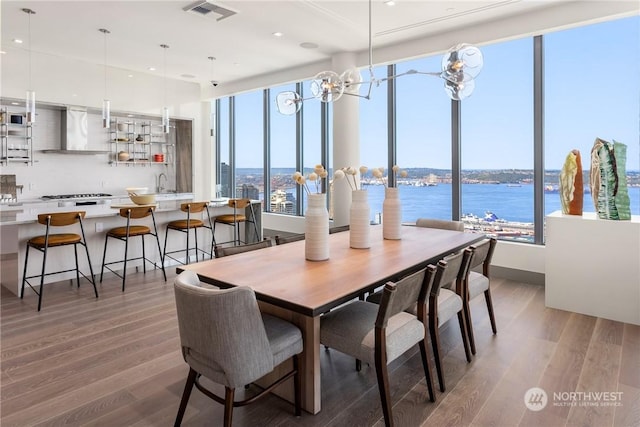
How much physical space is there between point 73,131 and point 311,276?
5902mm

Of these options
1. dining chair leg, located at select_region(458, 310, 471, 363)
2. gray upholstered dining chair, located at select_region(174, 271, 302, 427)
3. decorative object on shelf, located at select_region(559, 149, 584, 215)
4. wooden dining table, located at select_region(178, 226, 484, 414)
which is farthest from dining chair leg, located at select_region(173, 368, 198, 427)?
decorative object on shelf, located at select_region(559, 149, 584, 215)

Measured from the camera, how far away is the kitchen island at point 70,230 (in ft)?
13.5

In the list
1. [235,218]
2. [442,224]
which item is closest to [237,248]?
[442,224]

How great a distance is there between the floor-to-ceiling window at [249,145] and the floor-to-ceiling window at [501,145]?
4.02m

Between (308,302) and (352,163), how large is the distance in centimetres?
423

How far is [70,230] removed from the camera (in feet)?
14.7

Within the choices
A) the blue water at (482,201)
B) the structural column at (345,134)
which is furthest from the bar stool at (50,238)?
the structural column at (345,134)

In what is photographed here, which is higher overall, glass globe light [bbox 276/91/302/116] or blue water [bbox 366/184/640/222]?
glass globe light [bbox 276/91/302/116]

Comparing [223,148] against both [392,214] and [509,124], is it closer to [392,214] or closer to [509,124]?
[509,124]

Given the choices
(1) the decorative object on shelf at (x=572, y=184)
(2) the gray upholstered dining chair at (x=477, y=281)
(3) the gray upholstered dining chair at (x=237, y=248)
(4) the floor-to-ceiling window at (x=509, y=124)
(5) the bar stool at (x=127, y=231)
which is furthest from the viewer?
(5) the bar stool at (x=127, y=231)

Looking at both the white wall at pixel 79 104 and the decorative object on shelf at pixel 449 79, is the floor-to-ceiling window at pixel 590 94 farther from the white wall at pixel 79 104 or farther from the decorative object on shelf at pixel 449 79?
the white wall at pixel 79 104

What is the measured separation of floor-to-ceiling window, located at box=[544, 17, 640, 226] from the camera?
4230 mm

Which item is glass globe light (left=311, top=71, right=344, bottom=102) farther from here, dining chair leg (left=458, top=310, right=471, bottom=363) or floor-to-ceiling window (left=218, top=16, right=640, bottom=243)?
dining chair leg (left=458, top=310, right=471, bottom=363)

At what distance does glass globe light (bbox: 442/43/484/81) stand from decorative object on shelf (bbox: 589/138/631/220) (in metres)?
1.62
